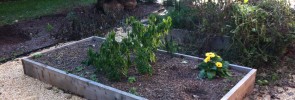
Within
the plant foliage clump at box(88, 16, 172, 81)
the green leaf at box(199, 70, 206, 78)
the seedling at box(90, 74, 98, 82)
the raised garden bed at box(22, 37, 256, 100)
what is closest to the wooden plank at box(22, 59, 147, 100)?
the raised garden bed at box(22, 37, 256, 100)

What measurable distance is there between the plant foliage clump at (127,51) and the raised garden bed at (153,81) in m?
0.13

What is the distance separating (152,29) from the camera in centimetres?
374

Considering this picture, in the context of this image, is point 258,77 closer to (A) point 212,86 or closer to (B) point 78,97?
(A) point 212,86

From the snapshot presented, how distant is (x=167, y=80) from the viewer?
12.0ft

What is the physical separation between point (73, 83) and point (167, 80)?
113cm

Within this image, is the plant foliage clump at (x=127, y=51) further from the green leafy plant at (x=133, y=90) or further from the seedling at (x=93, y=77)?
the green leafy plant at (x=133, y=90)

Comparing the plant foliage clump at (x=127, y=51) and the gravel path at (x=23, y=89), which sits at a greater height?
the plant foliage clump at (x=127, y=51)

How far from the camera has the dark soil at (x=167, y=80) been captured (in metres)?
3.33

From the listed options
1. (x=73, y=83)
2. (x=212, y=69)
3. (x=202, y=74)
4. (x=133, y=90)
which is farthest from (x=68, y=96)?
(x=212, y=69)

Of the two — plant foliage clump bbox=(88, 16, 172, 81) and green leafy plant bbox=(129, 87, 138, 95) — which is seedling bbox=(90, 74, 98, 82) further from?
green leafy plant bbox=(129, 87, 138, 95)

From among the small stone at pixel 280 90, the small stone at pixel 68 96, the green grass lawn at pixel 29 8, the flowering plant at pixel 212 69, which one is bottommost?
the small stone at pixel 280 90

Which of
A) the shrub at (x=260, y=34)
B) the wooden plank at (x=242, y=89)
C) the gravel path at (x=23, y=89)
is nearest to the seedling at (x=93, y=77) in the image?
the gravel path at (x=23, y=89)

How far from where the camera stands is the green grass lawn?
8402mm

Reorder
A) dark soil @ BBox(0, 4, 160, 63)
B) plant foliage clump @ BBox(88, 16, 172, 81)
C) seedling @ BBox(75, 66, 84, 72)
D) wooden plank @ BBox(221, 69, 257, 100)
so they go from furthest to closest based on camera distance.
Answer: dark soil @ BBox(0, 4, 160, 63), seedling @ BBox(75, 66, 84, 72), plant foliage clump @ BBox(88, 16, 172, 81), wooden plank @ BBox(221, 69, 257, 100)
